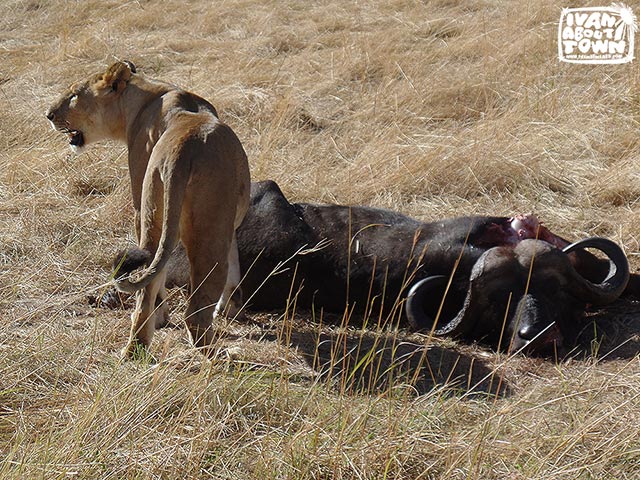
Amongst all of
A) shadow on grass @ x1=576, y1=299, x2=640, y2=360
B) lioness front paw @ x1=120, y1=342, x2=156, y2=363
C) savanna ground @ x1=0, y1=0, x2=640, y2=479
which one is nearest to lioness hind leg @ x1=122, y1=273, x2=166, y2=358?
lioness front paw @ x1=120, y1=342, x2=156, y2=363

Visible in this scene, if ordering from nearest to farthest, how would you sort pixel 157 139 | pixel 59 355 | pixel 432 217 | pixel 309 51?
pixel 59 355 → pixel 157 139 → pixel 432 217 → pixel 309 51

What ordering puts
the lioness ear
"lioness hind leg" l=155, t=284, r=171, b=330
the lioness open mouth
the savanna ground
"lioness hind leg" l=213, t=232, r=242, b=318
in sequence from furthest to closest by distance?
the lioness open mouth → the lioness ear → "lioness hind leg" l=213, t=232, r=242, b=318 → "lioness hind leg" l=155, t=284, r=171, b=330 → the savanna ground

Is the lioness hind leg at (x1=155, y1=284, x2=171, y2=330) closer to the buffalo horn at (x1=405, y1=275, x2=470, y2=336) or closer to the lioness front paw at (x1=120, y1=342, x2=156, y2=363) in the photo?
the lioness front paw at (x1=120, y1=342, x2=156, y2=363)

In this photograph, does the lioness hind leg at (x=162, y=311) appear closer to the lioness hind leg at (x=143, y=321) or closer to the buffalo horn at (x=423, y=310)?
the lioness hind leg at (x=143, y=321)

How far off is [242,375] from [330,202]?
2.78 m

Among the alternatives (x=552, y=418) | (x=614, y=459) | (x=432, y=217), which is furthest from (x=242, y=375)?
(x=432, y=217)

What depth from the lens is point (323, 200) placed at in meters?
6.72

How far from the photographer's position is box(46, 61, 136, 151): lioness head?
5547 mm

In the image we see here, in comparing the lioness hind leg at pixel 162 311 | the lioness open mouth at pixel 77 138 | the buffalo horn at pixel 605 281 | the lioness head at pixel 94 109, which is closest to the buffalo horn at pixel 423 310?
the buffalo horn at pixel 605 281

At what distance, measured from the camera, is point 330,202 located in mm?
6699

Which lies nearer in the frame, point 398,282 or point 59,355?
point 59,355

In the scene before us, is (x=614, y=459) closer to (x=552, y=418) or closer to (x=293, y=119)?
(x=552, y=418)

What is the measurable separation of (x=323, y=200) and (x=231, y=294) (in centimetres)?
170

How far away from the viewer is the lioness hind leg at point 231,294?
5.28 m
